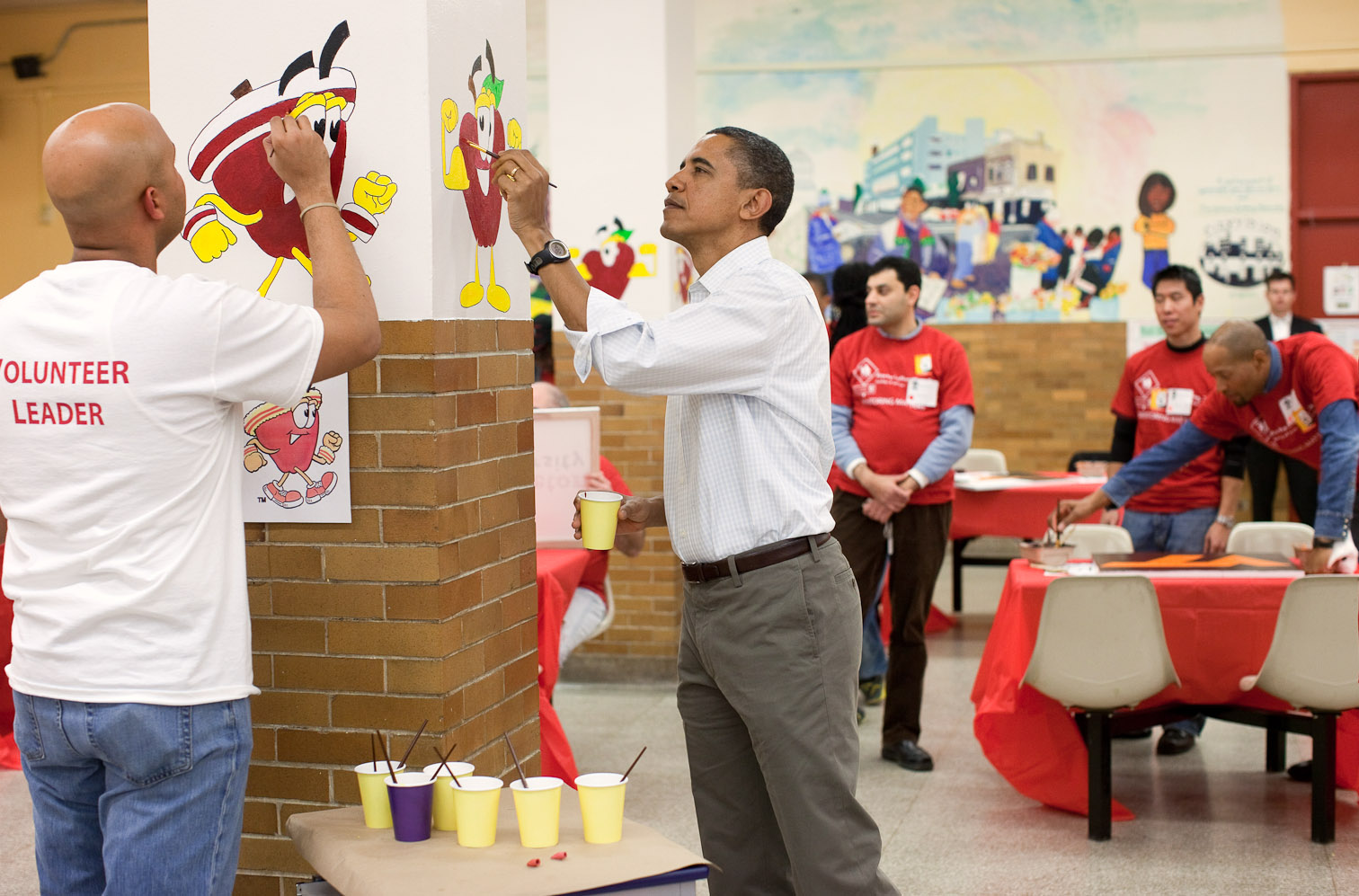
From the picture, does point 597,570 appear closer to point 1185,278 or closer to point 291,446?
point 291,446

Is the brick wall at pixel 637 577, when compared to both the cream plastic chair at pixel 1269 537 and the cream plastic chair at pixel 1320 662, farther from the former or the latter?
the cream plastic chair at pixel 1320 662

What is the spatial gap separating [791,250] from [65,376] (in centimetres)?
817

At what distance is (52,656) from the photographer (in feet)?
5.88

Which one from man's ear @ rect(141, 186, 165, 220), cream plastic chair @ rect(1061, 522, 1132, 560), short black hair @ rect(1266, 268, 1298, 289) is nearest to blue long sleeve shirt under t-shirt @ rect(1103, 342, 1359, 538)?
cream plastic chair @ rect(1061, 522, 1132, 560)

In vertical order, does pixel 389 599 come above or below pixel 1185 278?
below

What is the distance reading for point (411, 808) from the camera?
2.09m

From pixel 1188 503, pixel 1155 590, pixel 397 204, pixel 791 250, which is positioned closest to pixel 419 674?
pixel 397 204

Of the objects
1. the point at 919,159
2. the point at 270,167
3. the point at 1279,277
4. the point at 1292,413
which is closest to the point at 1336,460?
the point at 1292,413

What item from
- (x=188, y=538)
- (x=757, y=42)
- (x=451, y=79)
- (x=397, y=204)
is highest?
(x=757, y=42)

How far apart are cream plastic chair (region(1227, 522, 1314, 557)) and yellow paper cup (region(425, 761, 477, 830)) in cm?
387

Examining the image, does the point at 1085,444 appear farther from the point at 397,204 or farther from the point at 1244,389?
the point at 397,204

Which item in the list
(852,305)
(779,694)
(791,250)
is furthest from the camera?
(791,250)

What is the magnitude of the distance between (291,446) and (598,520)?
0.61 meters

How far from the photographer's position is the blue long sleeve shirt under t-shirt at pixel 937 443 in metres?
4.73
